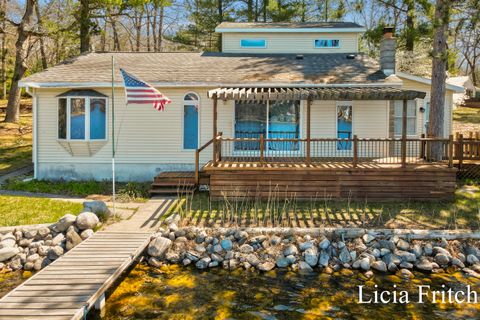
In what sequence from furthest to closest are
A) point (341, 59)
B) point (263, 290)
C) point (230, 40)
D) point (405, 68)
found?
point (405, 68) < point (230, 40) < point (341, 59) < point (263, 290)

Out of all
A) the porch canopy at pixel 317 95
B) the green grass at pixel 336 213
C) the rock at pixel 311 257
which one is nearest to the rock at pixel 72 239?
the green grass at pixel 336 213

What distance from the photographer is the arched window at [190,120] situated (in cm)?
1414

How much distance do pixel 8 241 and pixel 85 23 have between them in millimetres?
16869

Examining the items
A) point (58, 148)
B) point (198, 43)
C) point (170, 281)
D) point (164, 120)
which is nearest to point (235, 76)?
point (164, 120)

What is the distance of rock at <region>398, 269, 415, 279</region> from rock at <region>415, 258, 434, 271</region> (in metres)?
0.29

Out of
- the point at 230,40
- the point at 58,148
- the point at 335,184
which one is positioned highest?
the point at 230,40

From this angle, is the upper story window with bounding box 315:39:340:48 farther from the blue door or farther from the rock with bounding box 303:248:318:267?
the rock with bounding box 303:248:318:267

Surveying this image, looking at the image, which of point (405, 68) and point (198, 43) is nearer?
point (405, 68)

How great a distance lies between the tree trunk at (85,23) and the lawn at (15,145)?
18.4 ft

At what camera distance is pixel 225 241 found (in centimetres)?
851

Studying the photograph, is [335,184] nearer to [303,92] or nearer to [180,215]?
[303,92]

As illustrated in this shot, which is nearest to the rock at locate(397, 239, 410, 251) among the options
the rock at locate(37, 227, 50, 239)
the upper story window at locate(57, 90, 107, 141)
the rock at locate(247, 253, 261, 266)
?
the rock at locate(247, 253, 261, 266)

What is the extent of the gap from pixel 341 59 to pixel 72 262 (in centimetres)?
1376

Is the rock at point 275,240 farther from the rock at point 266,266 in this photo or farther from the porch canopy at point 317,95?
the porch canopy at point 317,95
